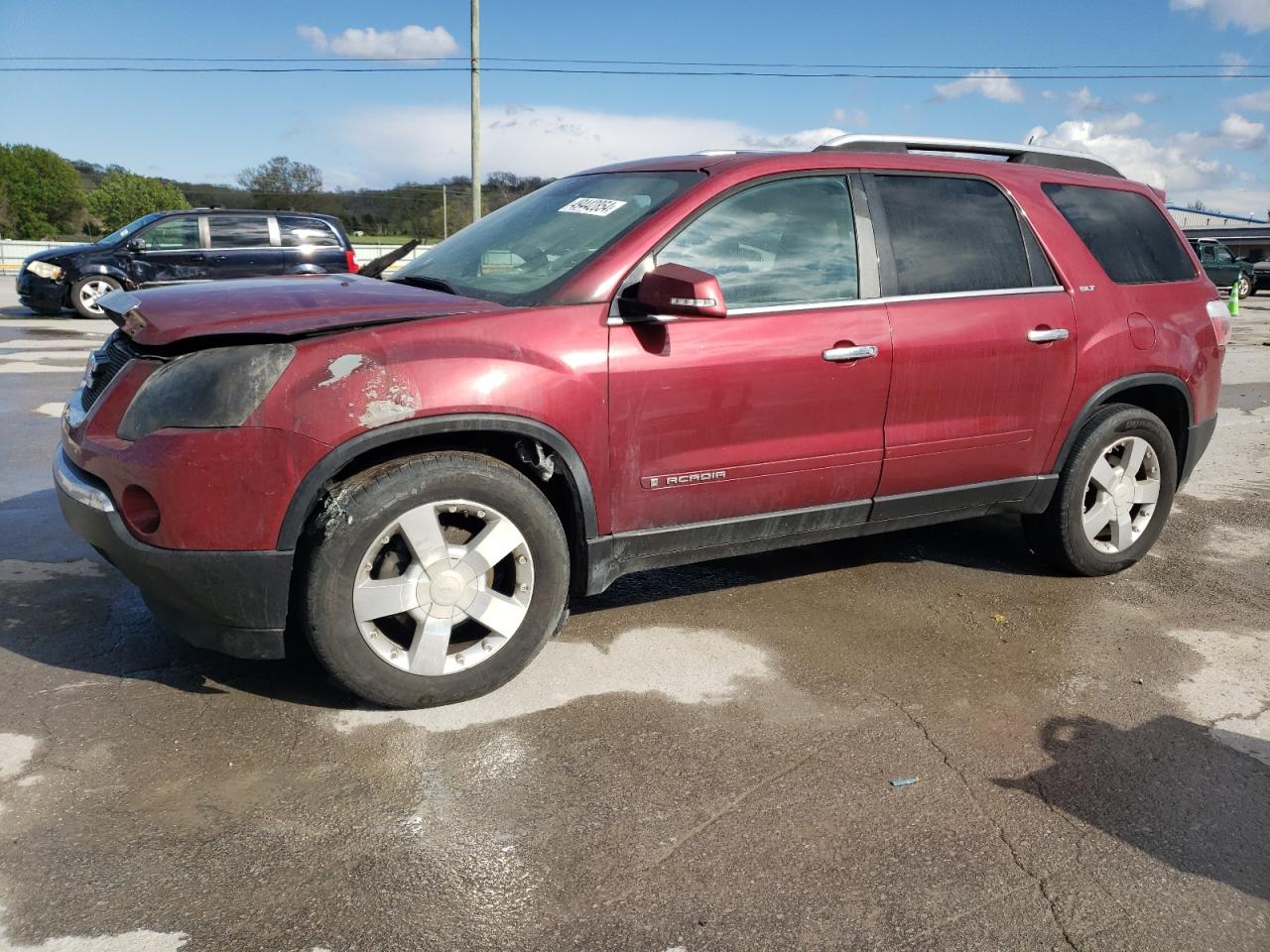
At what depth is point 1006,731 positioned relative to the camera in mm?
3326

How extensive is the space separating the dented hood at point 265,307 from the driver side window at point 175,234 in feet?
43.0

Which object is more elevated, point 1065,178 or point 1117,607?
point 1065,178

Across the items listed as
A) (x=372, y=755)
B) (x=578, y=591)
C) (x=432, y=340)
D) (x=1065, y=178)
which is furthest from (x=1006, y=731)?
(x=1065, y=178)

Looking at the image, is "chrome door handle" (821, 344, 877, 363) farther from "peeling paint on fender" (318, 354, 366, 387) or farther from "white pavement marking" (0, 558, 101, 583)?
"white pavement marking" (0, 558, 101, 583)

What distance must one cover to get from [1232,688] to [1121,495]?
1300mm

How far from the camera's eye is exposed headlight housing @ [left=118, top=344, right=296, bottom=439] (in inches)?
117

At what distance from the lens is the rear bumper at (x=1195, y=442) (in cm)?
501

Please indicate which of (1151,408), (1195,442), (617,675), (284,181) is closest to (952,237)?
(1151,408)

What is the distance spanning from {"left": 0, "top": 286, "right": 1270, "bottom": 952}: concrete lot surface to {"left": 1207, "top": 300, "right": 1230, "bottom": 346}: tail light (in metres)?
1.30

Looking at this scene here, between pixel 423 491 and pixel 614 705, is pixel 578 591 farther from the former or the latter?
pixel 423 491

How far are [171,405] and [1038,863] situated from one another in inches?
105

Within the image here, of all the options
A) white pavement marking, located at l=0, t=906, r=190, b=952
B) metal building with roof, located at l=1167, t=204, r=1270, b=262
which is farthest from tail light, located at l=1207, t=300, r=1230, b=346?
metal building with roof, located at l=1167, t=204, r=1270, b=262

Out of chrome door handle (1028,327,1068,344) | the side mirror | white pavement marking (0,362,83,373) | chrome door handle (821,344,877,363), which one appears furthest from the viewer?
white pavement marking (0,362,83,373)

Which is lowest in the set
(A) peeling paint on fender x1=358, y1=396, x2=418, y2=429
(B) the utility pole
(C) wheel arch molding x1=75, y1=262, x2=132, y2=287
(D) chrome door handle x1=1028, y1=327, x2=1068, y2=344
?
(C) wheel arch molding x1=75, y1=262, x2=132, y2=287
